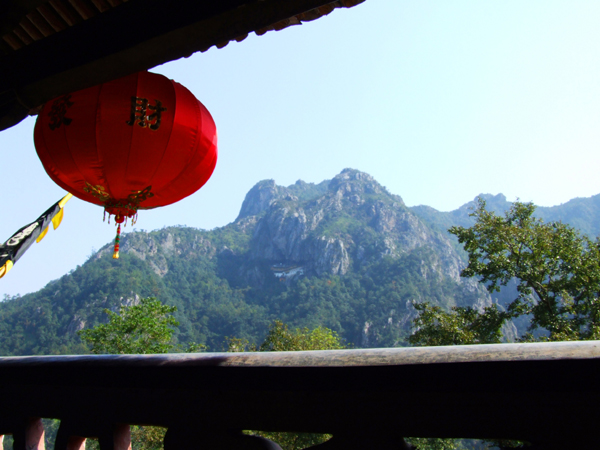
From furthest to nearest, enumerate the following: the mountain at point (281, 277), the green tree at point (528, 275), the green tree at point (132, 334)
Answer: the mountain at point (281, 277) → the green tree at point (132, 334) → the green tree at point (528, 275)

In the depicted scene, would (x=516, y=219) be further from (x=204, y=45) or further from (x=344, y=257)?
(x=344, y=257)

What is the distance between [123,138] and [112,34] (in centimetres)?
97

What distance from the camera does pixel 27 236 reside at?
4543 mm

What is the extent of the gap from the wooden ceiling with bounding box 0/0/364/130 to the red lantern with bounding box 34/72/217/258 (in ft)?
1.86

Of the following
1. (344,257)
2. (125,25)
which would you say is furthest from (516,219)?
(344,257)

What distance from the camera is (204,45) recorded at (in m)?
1.48

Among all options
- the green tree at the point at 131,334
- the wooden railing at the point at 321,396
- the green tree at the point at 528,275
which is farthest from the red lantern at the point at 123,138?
the green tree at the point at 131,334

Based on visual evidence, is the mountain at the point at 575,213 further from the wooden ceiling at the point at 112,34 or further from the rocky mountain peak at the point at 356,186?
the wooden ceiling at the point at 112,34

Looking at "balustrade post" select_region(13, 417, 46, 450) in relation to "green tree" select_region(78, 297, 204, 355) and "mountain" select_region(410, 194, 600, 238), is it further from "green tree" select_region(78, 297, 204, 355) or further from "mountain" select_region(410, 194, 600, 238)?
"mountain" select_region(410, 194, 600, 238)

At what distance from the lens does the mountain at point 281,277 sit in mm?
59250

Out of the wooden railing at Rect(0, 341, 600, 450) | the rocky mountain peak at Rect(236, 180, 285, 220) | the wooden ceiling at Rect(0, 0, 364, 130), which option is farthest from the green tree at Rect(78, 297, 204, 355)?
the rocky mountain peak at Rect(236, 180, 285, 220)

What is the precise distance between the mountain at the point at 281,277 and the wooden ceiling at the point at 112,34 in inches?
2026

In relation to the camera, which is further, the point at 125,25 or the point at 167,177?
the point at 167,177

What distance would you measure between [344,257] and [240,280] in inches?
970
